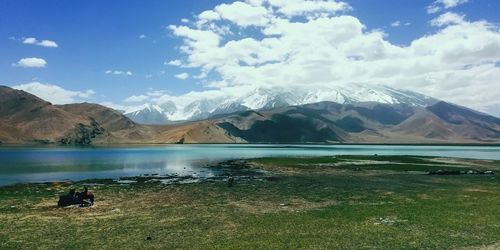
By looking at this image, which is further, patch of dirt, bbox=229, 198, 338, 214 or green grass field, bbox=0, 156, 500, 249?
patch of dirt, bbox=229, 198, 338, 214

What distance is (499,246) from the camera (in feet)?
91.5

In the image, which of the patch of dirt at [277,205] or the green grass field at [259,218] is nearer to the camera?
the green grass field at [259,218]

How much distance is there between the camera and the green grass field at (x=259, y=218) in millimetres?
29609

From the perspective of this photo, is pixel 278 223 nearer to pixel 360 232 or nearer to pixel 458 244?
pixel 360 232

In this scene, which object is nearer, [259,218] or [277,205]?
[259,218]

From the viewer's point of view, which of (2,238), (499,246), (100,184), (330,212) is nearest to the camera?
(499,246)

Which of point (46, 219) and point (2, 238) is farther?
point (46, 219)

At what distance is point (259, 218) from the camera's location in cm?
3853

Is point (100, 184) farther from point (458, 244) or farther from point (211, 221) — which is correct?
point (458, 244)

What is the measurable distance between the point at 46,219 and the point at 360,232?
27.3 meters

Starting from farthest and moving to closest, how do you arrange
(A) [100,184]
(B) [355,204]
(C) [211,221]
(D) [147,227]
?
(A) [100,184] < (B) [355,204] < (C) [211,221] < (D) [147,227]

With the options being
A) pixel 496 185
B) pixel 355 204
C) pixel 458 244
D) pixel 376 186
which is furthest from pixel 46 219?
pixel 496 185

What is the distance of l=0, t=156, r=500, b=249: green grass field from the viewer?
29.6m

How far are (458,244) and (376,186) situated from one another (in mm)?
36300
